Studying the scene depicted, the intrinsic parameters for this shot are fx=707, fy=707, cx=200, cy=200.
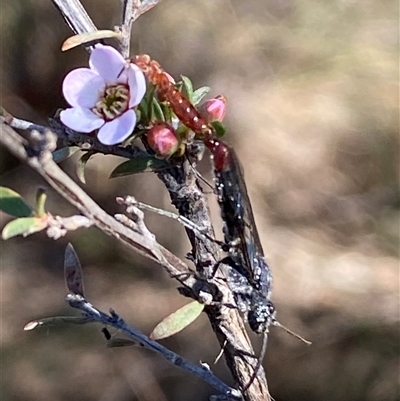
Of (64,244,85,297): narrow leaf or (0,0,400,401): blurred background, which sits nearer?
(64,244,85,297): narrow leaf

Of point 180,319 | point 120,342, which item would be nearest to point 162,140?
point 180,319

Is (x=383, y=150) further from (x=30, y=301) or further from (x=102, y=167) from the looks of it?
(x=30, y=301)

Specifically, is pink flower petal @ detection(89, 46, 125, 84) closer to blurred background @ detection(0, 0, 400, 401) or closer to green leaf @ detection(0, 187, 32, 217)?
green leaf @ detection(0, 187, 32, 217)

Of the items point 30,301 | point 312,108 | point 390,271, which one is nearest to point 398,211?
point 390,271

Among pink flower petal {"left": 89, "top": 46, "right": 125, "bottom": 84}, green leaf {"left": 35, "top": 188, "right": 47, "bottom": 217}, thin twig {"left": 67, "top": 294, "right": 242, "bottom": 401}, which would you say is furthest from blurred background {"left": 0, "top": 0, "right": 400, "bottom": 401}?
green leaf {"left": 35, "top": 188, "right": 47, "bottom": 217}

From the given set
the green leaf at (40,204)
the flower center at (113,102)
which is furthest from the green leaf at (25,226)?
the flower center at (113,102)

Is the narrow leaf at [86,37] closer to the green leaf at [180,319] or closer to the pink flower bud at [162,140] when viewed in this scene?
the pink flower bud at [162,140]

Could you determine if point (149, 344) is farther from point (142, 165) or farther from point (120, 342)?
point (142, 165)

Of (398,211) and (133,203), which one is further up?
(133,203)
